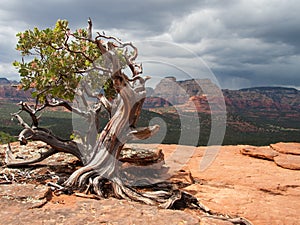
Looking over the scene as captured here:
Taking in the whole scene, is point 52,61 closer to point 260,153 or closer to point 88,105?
point 88,105

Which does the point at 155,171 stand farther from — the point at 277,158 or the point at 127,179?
the point at 277,158

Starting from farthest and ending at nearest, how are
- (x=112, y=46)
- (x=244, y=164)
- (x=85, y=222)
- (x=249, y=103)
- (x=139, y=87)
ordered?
1. (x=249, y=103)
2. (x=244, y=164)
3. (x=139, y=87)
4. (x=112, y=46)
5. (x=85, y=222)

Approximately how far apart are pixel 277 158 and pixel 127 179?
9.58 metres

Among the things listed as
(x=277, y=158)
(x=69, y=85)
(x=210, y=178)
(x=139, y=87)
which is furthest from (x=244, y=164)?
(x=69, y=85)

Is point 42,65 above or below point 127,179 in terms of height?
above

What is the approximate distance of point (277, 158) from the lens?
53.8ft

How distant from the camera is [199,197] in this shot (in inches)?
387

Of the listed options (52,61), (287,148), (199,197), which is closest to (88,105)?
(52,61)

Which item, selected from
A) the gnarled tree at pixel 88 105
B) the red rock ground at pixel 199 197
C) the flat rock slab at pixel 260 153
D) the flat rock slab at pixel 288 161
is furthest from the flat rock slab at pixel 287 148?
the gnarled tree at pixel 88 105

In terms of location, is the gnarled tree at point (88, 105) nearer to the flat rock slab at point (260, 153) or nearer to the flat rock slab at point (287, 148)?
the flat rock slab at point (260, 153)

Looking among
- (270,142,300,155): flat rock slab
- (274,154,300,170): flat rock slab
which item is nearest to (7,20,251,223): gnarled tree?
(274,154,300,170): flat rock slab

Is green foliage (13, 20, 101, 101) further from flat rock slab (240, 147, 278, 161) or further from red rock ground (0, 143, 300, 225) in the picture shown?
flat rock slab (240, 147, 278, 161)

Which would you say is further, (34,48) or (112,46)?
(34,48)

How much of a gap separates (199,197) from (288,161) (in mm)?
8179
